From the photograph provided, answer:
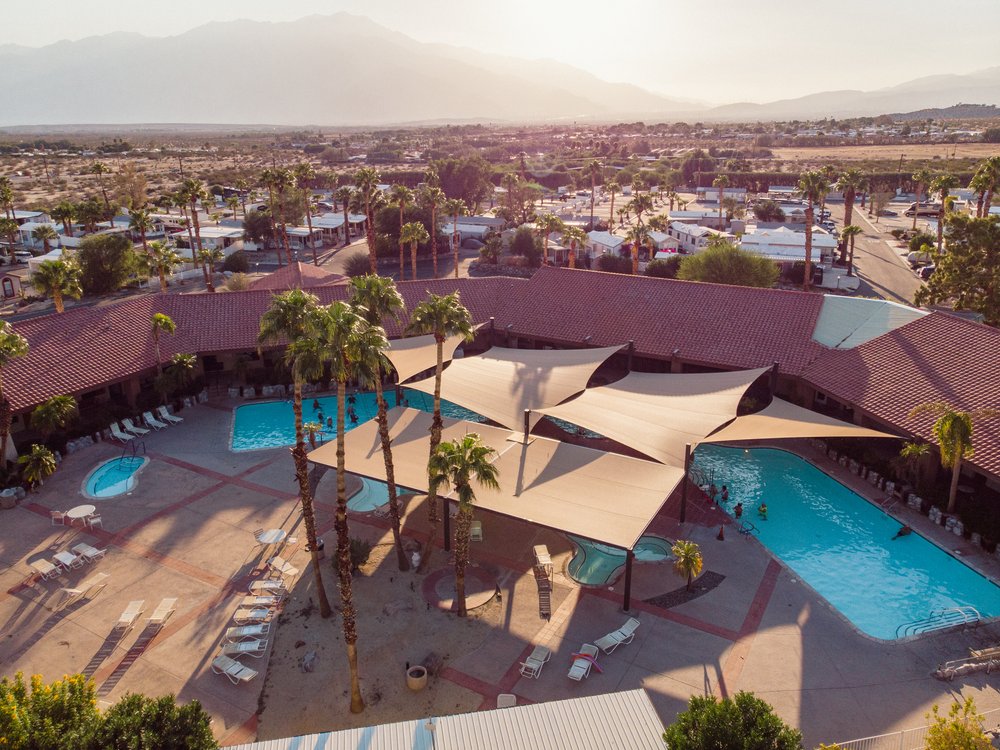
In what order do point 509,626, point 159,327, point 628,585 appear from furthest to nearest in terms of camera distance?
point 159,327 → point 628,585 → point 509,626

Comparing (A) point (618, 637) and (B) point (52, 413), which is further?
(B) point (52, 413)

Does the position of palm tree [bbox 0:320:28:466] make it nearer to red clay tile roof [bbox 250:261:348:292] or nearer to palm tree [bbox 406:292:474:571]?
palm tree [bbox 406:292:474:571]

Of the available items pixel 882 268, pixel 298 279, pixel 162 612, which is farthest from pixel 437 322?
pixel 882 268

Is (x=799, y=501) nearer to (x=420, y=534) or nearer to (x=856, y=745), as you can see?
(x=856, y=745)

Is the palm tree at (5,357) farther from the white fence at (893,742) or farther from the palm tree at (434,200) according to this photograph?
the palm tree at (434,200)

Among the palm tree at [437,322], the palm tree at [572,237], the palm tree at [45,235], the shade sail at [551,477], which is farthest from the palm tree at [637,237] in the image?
the palm tree at [45,235]

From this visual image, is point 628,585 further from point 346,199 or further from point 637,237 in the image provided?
point 346,199
